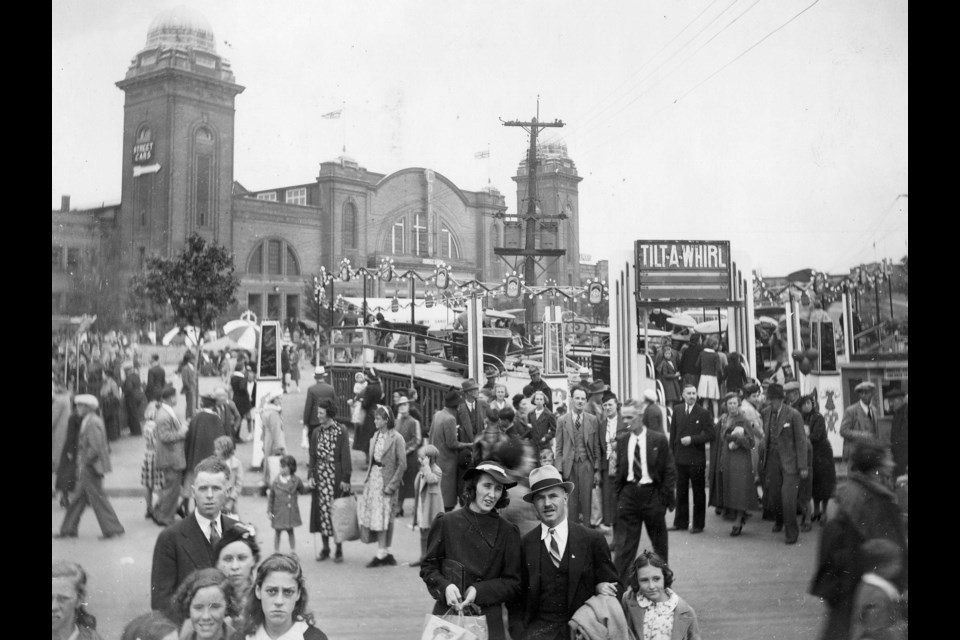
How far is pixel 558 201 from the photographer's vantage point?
6.10 m

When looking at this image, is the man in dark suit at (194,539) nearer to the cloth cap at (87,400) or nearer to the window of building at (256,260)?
the cloth cap at (87,400)

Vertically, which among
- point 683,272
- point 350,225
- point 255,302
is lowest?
point 255,302

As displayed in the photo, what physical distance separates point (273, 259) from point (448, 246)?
1302 millimetres

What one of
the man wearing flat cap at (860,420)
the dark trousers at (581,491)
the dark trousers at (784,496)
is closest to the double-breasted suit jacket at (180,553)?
the dark trousers at (581,491)

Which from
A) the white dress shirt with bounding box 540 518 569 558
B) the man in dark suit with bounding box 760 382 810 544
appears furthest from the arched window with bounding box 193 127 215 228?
the man in dark suit with bounding box 760 382 810 544

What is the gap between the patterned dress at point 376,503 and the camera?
5.70 meters

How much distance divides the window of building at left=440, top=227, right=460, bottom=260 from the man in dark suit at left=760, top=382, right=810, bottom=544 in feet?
8.61

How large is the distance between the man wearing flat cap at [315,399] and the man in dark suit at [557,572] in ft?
7.70

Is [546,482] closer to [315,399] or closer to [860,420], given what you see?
[315,399]

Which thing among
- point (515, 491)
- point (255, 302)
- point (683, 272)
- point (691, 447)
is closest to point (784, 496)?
point (691, 447)

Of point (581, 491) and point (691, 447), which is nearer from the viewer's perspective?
point (581, 491)

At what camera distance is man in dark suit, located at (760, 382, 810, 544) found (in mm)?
6000

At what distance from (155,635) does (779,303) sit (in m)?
4.91

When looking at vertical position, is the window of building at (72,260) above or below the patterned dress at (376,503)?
above
